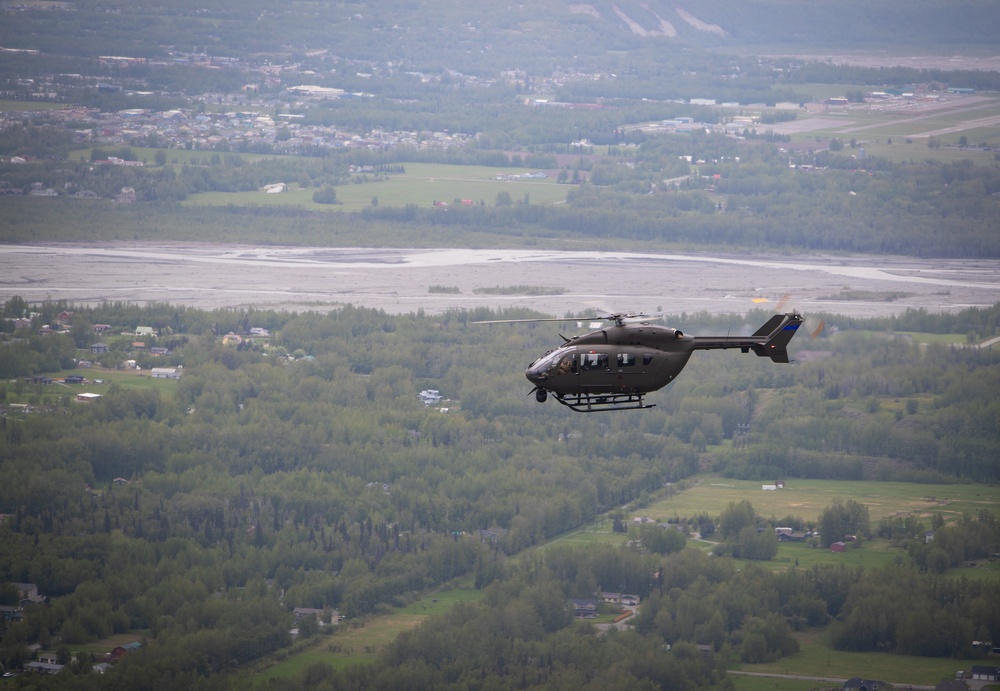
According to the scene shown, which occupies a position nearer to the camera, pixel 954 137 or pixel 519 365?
pixel 519 365

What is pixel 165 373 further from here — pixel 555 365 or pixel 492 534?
pixel 555 365

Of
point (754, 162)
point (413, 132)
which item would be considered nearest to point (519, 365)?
point (754, 162)

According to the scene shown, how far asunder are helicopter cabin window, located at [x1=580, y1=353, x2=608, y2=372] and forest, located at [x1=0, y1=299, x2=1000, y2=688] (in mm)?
23381

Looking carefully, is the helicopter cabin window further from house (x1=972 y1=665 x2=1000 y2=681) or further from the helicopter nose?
house (x1=972 y1=665 x2=1000 y2=681)

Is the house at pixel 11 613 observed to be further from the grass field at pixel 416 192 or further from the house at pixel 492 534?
the grass field at pixel 416 192

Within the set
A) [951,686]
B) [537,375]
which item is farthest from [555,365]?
[951,686]

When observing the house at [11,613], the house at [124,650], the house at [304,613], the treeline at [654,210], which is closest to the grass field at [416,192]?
the treeline at [654,210]

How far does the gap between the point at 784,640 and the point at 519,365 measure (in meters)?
36.9

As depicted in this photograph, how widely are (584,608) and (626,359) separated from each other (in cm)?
2949

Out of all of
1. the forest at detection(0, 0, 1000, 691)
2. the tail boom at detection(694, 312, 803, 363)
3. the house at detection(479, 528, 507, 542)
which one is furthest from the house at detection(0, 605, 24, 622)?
the tail boom at detection(694, 312, 803, 363)

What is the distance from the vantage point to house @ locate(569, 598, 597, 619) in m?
63.4

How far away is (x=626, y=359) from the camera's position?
35594 millimetres

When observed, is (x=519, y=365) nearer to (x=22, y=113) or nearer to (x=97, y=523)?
(x=97, y=523)

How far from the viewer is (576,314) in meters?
98.0
